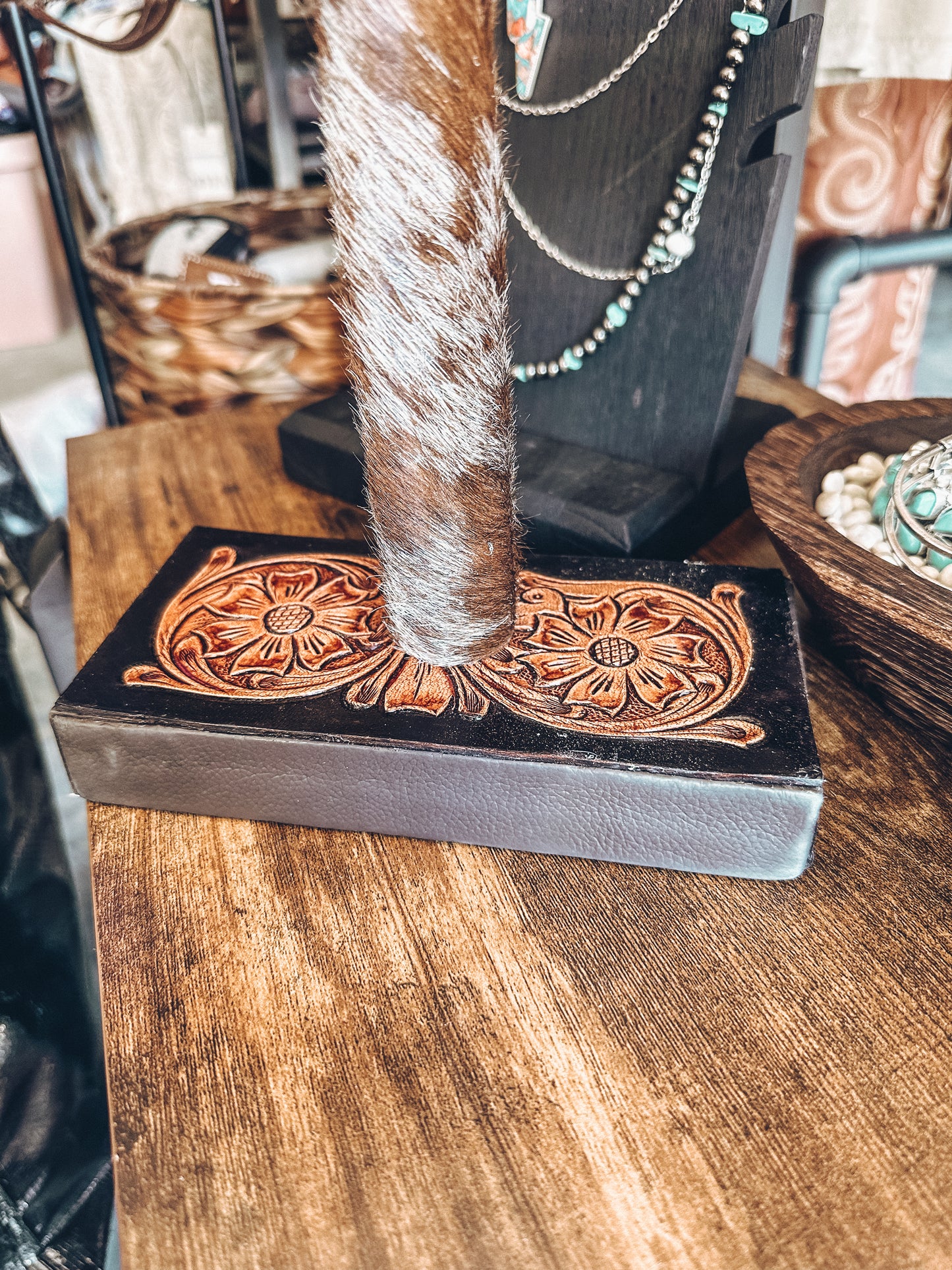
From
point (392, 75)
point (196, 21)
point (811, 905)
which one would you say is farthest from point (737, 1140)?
point (196, 21)

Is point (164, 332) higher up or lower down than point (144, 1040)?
higher up

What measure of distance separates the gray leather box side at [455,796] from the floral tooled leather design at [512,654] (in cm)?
3

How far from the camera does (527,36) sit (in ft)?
1.93

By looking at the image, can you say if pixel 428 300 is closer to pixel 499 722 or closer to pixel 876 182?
pixel 499 722

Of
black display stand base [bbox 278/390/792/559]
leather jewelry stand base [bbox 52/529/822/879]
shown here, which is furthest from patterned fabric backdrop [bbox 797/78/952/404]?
leather jewelry stand base [bbox 52/529/822/879]

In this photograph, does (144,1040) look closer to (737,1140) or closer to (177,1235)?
(177,1235)

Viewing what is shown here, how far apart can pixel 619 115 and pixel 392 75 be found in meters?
0.33

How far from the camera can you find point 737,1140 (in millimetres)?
303

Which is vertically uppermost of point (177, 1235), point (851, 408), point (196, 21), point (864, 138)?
point (196, 21)

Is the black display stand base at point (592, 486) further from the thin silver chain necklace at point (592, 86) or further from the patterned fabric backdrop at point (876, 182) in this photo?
the patterned fabric backdrop at point (876, 182)

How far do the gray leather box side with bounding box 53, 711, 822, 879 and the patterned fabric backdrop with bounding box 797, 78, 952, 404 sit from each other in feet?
3.04

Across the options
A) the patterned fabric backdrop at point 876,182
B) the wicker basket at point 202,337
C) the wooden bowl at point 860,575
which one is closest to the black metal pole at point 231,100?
the wicker basket at point 202,337

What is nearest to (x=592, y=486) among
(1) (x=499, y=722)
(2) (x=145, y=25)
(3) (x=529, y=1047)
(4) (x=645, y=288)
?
(4) (x=645, y=288)

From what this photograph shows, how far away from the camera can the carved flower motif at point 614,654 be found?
16.2 inches
